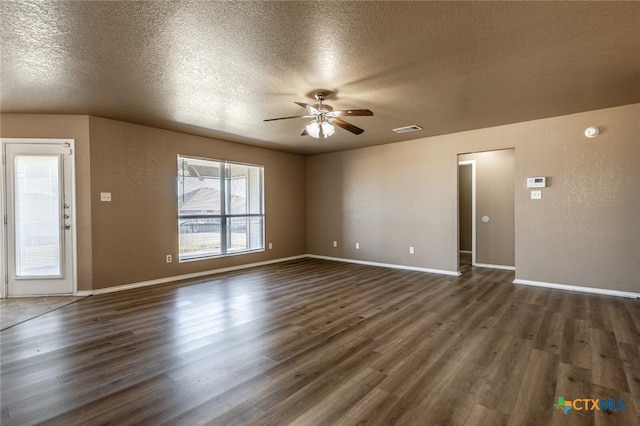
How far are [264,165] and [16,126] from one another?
12.8 ft

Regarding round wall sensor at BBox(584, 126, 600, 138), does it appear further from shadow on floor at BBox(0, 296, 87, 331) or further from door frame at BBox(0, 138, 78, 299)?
shadow on floor at BBox(0, 296, 87, 331)

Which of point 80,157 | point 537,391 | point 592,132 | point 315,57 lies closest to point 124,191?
point 80,157

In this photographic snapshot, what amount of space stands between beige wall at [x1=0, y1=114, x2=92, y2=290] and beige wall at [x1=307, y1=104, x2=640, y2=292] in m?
4.81

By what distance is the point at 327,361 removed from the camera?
8.23ft

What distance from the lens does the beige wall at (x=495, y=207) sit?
607cm

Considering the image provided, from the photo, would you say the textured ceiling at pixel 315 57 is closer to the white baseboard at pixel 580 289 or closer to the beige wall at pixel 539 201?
the beige wall at pixel 539 201

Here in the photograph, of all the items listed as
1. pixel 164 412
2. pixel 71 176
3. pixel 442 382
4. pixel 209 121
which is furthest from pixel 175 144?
pixel 442 382

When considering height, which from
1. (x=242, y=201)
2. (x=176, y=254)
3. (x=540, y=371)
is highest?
(x=242, y=201)

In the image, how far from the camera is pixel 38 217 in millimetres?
4371

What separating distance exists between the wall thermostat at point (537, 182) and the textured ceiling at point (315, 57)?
93 centimetres

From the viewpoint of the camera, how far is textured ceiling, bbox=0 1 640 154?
2.12 m

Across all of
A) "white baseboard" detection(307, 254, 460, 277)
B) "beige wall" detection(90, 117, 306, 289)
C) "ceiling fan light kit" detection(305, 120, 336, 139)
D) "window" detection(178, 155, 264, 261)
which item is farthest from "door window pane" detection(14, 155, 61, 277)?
"white baseboard" detection(307, 254, 460, 277)

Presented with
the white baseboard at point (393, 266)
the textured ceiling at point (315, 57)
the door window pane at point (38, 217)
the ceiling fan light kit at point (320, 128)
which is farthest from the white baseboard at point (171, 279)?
the ceiling fan light kit at point (320, 128)

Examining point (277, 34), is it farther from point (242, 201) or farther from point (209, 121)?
point (242, 201)
